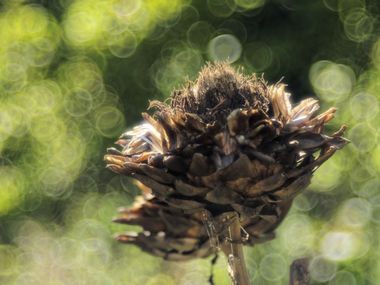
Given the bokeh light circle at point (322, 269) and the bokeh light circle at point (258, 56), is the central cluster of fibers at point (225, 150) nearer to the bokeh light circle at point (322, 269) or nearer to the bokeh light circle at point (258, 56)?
the bokeh light circle at point (322, 269)

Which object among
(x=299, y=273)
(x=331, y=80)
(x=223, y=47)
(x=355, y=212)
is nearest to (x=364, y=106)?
(x=331, y=80)

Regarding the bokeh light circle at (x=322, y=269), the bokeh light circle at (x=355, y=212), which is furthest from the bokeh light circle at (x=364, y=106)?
the bokeh light circle at (x=322, y=269)

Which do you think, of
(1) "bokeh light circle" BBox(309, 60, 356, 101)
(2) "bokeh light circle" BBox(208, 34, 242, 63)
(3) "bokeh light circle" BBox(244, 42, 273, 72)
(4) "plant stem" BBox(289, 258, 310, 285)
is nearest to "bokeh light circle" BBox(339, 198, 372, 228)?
(1) "bokeh light circle" BBox(309, 60, 356, 101)

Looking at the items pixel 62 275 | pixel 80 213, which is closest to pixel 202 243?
pixel 62 275

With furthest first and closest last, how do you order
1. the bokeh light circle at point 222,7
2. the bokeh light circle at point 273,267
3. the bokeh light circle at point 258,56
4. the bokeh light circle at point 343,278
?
the bokeh light circle at point 222,7 < the bokeh light circle at point 258,56 < the bokeh light circle at point 273,267 < the bokeh light circle at point 343,278

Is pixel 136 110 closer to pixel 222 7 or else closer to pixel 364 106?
pixel 222 7

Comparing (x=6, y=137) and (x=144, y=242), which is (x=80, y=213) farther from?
(x=144, y=242)

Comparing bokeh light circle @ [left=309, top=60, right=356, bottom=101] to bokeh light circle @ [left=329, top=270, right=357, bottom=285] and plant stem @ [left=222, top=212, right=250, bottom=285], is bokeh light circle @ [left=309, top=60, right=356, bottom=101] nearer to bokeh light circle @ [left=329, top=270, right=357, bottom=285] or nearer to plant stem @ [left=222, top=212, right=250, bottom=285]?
bokeh light circle @ [left=329, top=270, right=357, bottom=285]
